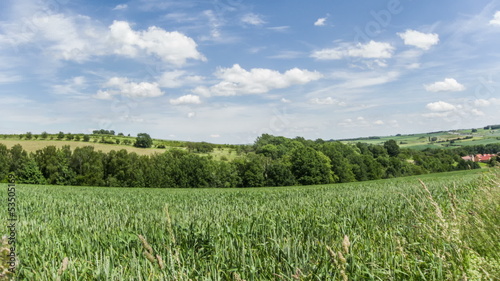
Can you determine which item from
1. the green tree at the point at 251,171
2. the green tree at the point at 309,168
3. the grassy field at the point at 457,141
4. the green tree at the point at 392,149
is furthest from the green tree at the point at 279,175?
the grassy field at the point at 457,141

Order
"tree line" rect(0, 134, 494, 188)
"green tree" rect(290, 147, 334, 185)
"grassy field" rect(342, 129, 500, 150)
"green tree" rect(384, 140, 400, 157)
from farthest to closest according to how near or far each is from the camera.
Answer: "green tree" rect(384, 140, 400, 157) → "grassy field" rect(342, 129, 500, 150) → "green tree" rect(290, 147, 334, 185) → "tree line" rect(0, 134, 494, 188)

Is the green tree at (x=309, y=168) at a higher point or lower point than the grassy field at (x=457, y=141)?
lower

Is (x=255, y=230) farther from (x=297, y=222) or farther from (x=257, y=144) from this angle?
(x=257, y=144)

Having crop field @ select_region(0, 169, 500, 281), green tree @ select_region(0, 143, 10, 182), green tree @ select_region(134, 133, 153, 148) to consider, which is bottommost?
green tree @ select_region(0, 143, 10, 182)

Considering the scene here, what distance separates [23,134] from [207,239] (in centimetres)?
16025

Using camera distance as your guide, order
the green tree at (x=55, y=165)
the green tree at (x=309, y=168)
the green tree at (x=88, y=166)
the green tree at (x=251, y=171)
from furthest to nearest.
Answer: the green tree at (x=251, y=171) < the green tree at (x=88, y=166) < the green tree at (x=309, y=168) < the green tree at (x=55, y=165)

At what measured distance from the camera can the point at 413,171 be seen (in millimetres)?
121188

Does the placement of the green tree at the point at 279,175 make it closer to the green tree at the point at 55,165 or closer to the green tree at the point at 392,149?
the green tree at the point at 55,165

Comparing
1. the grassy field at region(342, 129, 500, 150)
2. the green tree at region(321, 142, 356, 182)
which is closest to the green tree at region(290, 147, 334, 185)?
the green tree at region(321, 142, 356, 182)

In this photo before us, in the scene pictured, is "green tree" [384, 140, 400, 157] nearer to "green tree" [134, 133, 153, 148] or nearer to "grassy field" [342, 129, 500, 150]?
"grassy field" [342, 129, 500, 150]

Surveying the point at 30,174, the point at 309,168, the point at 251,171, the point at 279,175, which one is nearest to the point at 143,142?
the point at 30,174

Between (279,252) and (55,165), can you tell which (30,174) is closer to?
(55,165)

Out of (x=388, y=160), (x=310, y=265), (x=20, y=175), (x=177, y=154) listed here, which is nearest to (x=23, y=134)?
(x=20, y=175)

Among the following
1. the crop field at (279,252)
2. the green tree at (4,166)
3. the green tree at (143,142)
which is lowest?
the green tree at (4,166)
